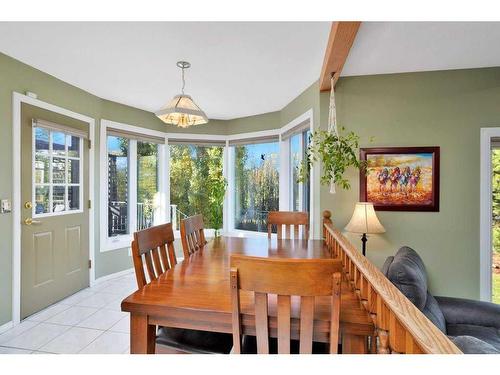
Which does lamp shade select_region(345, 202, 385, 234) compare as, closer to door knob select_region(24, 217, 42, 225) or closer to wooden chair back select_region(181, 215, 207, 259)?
wooden chair back select_region(181, 215, 207, 259)

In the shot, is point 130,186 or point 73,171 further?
point 130,186

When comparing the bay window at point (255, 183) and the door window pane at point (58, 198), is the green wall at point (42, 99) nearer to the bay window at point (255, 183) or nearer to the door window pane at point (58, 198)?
the door window pane at point (58, 198)

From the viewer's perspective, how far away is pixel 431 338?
71 cm

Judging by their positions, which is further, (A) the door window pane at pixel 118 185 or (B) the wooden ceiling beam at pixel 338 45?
(A) the door window pane at pixel 118 185

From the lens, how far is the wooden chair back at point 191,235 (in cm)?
204

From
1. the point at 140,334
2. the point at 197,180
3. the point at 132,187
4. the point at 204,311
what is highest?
the point at 197,180

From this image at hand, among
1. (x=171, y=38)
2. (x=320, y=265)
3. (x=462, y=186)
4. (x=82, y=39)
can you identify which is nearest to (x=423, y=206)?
(x=462, y=186)

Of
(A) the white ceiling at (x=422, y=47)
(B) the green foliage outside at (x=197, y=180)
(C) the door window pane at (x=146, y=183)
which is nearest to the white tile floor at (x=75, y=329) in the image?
(C) the door window pane at (x=146, y=183)

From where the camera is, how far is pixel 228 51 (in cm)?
229

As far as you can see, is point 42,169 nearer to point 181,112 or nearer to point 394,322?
point 181,112

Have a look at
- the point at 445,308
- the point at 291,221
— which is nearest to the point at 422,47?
the point at 291,221

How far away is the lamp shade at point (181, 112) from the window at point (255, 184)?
2067 mm

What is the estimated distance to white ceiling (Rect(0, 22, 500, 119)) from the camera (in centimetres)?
195

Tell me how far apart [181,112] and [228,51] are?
2.31 feet
